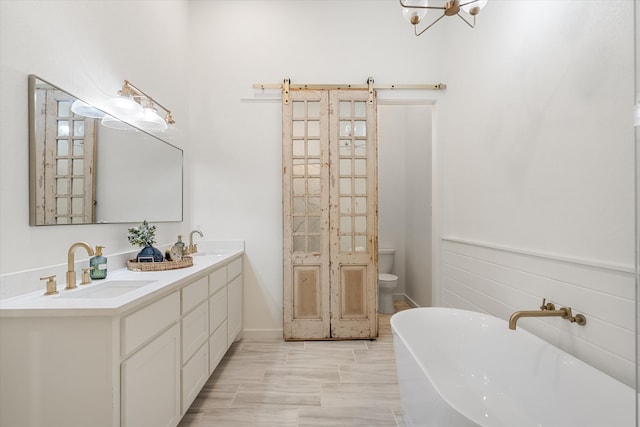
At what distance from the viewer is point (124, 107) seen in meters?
1.91

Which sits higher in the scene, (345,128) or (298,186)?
(345,128)

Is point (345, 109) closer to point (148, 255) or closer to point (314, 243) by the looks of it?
point (314, 243)

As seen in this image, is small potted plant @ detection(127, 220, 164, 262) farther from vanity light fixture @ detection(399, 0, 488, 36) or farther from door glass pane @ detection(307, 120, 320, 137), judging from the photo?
vanity light fixture @ detection(399, 0, 488, 36)

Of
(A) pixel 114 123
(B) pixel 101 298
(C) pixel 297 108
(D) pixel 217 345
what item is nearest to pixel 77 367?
(B) pixel 101 298

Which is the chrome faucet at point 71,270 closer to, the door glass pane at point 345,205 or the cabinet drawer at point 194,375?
the cabinet drawer at point 194,375

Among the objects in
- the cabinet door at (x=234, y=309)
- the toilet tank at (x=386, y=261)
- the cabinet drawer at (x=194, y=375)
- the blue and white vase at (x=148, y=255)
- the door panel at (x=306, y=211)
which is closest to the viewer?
the cabinet drawer at (x=194, y=375)

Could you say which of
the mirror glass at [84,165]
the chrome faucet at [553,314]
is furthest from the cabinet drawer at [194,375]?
the chrome faucet at [553,314]

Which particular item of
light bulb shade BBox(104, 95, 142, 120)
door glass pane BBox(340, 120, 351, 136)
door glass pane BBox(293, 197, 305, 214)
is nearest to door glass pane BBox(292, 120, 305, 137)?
door glass pane BBox(340, 120, 351, 136)

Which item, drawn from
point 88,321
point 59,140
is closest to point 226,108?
point 59,140

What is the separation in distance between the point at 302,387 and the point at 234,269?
1116 millimetres

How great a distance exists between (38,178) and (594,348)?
263cm

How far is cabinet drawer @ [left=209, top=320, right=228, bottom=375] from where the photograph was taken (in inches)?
80.4

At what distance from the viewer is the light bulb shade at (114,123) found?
1756 millimetres

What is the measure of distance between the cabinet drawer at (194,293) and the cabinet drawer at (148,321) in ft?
0.27
